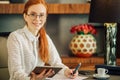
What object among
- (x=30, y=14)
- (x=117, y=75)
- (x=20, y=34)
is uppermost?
(x=30, y=14)

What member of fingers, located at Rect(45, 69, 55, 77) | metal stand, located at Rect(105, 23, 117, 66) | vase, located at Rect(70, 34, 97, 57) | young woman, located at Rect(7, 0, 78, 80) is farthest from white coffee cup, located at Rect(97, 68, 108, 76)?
vase, located at Rect(70, 34, 97, 57)

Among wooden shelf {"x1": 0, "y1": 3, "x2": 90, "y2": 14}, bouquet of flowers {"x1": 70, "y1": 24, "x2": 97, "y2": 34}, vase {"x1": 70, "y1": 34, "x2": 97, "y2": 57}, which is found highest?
wooden shelf {"x1": 0, "y1": 3, "x2": 90, "y2": 14}

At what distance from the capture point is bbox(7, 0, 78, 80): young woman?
2.10 m

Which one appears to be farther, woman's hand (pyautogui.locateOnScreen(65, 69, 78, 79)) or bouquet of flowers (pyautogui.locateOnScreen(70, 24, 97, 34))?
bouquet of flowers (pyautogui.locateOnScreen(70, 24, 97, 34))

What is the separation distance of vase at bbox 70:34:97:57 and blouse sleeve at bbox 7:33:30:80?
1.20 meters

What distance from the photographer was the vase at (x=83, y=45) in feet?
10.7

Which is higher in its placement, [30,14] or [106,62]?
[30,14]

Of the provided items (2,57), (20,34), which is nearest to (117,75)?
(20,34)

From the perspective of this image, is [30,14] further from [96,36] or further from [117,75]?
[96,36]

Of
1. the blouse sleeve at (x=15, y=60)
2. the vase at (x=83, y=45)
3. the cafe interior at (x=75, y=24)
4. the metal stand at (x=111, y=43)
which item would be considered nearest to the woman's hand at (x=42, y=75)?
the blouse sleeve at (x=15, y=60)

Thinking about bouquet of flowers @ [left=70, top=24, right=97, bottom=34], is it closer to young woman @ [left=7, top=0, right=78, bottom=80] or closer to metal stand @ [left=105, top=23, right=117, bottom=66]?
metal stand @ [left=105, top=23, right=117, bottom=66]

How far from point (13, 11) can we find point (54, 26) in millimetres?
587

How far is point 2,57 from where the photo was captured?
248 cm

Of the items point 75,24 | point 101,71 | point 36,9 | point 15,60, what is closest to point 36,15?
point 36,9
